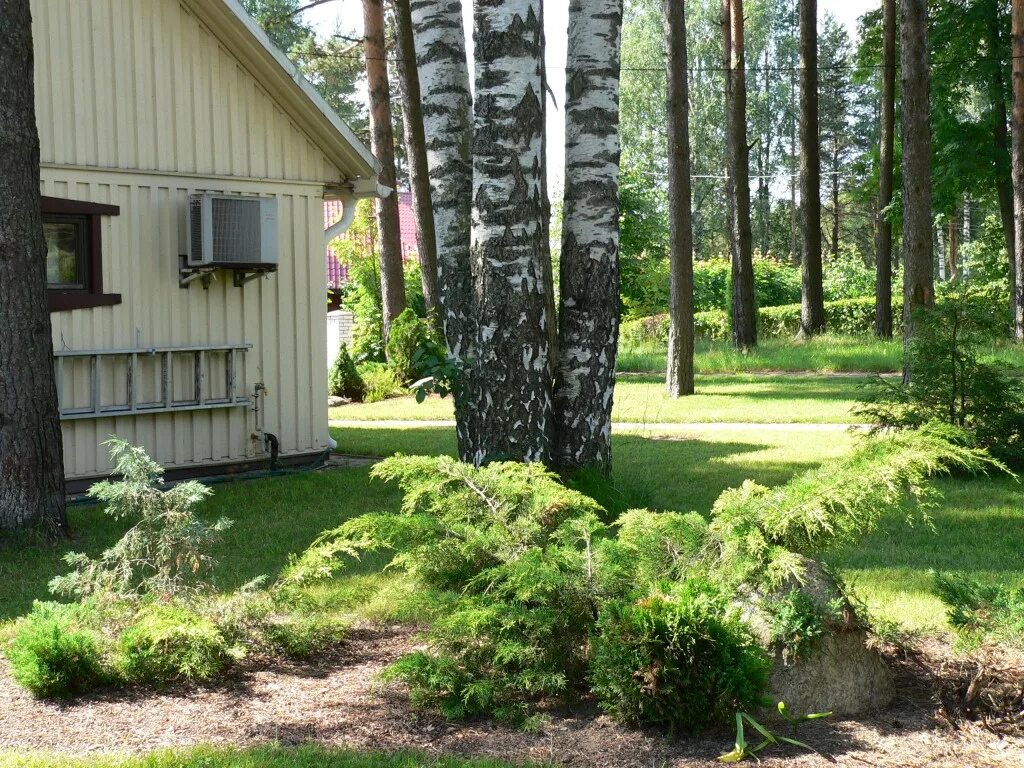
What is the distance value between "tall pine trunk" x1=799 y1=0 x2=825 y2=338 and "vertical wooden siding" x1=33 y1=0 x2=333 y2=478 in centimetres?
1655

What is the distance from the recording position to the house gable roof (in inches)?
432

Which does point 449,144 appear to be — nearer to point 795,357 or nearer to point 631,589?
point 631,589

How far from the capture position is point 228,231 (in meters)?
10.8

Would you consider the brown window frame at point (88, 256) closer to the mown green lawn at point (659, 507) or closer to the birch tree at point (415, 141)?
the mown green lawn at point (659, 507)

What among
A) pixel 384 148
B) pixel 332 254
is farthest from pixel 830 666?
pixel 332 254

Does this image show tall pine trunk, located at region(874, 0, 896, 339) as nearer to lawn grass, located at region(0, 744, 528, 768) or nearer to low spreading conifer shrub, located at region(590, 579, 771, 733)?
low spreading conifer shrub, located at region(590, 579, 771, 733)

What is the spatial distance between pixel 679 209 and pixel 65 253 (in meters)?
10.4

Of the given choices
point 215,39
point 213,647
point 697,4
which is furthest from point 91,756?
point 697,4

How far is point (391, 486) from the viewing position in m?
10.8

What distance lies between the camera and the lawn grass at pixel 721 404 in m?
15.6

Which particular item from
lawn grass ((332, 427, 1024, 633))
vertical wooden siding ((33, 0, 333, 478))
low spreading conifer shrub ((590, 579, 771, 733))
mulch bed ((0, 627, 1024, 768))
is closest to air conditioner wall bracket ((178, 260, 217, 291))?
vertical wooden siding ((33, 0, 333, 478))

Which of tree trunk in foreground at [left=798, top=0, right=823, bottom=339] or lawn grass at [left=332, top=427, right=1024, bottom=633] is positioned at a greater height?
tree trunk in foreground at [left=798, top=0, right=823, bottom=339]

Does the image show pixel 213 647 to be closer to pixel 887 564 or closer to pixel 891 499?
pixel 891 499

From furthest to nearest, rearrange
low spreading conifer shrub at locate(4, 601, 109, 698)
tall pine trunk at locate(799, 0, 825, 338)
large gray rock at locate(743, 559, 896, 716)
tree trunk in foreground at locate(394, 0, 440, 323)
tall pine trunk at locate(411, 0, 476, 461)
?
tall pine trunk at locate(799, 0, 825, 338), tree trunk in foreground at locate(394, 0, 440, 323), tall pine trunk at locate(411, 0, 476, 461), low spreading conifer shrub at locate(4, 601, 109, 698), large gray rock at locate(743, 559, 896, 716)
